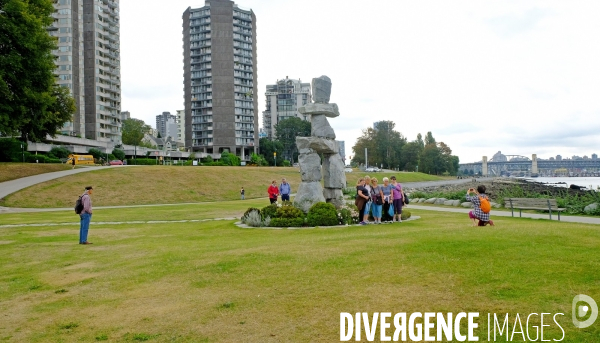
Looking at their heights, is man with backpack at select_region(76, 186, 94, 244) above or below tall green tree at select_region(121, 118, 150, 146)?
below

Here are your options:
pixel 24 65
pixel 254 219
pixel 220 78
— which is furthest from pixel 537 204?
pixel 220 78

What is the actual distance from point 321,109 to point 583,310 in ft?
50.3

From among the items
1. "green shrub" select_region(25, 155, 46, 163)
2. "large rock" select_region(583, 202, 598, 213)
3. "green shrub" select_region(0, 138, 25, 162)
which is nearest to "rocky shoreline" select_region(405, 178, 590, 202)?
"large rock" select_region(583, 202, 598, 213)

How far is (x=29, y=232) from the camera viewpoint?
687 inches

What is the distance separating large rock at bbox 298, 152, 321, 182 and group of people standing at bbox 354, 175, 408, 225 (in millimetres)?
2887

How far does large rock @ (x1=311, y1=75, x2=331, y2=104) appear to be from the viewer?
66.2 feet

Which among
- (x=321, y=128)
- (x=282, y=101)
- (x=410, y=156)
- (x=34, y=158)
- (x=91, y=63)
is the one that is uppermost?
(x=282, y=101)

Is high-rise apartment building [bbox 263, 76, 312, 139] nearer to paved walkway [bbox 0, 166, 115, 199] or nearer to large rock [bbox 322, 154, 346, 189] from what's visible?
paved walkway [bbox 0, 166, 115, 199]

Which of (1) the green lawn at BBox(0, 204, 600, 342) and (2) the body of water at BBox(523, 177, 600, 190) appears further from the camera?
(2) the body of water at BBox(523, 177, 600, 190)

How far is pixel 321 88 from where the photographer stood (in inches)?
796

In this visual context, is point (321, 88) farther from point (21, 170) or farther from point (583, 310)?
point (21, 170)

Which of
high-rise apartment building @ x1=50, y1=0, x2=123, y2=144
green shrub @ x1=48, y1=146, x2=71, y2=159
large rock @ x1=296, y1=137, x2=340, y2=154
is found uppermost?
high-rise apartment building @ x1=50, y1=0, x2=123, y2=144

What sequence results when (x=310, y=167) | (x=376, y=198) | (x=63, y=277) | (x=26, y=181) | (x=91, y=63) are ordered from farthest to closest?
1. (x=91, y=63)
2. (x=26, y=181)
3. (x=310, y=167)
4. (x=376, y=198)
5. (x=63, y=277)

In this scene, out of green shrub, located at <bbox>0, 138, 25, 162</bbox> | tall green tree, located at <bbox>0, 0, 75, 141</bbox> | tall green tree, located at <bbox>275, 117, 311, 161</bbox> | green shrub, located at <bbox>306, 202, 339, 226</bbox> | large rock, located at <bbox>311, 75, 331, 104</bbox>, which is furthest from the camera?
tall green tree, located at <bbox>275, 117, 311, 161</bbox>
